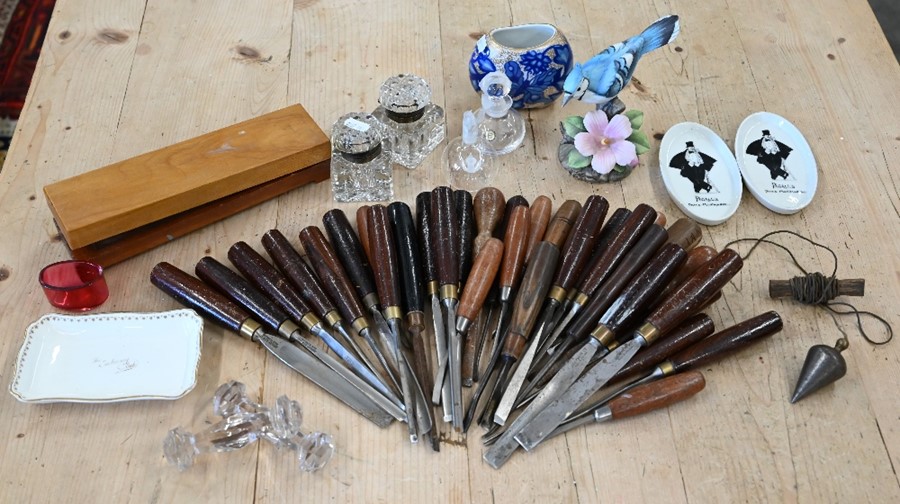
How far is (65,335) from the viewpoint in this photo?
117cm

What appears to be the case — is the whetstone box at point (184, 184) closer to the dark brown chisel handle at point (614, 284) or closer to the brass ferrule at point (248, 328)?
the brass ferrule at point (248, 328)

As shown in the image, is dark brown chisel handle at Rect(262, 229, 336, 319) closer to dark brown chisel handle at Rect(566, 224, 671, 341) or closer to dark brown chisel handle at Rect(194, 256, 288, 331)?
dark brown chisel handle at Rect(194, 256, 288, 331)

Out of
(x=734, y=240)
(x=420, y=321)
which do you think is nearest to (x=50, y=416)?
(x=420, y=321)

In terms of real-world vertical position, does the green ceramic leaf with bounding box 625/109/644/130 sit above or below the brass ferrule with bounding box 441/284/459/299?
above

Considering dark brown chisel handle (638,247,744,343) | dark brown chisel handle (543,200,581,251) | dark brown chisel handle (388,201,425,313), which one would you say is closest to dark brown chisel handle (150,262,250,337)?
dark brown chisel handle (388,201,425,313)

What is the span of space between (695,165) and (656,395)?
50 centimetres

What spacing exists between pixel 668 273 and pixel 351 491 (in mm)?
521

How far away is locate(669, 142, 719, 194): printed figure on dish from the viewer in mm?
1419

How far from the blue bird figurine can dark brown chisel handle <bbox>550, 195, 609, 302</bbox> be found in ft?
0.56

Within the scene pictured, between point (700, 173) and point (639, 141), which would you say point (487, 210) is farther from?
point (700, 173)

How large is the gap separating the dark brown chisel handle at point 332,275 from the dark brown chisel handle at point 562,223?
Answer: 297 millimetres

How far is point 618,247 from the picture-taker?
1235 mm

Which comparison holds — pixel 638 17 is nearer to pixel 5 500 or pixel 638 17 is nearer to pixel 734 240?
pixel 734 240

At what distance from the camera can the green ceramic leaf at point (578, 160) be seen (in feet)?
4.60
